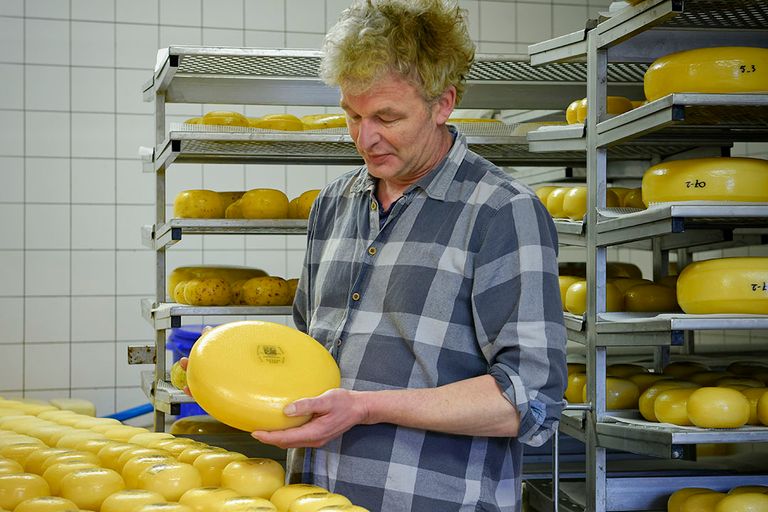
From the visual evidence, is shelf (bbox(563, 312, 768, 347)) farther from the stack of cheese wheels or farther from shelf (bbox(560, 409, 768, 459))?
the stack of cheese wheels

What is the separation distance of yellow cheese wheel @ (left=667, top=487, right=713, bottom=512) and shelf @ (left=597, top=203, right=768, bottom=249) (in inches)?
26.1

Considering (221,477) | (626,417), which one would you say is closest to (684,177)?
(626,417)

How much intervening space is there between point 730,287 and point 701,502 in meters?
0.54

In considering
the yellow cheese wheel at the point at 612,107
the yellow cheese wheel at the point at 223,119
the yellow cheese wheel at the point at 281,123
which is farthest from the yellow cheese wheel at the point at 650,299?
the yellow cheese wheel at the point at 223,119

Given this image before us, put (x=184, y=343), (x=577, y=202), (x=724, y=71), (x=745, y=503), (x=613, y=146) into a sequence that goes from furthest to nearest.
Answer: (x=184, y=343) < (x=613, y=146) < (x=577, y=202) < (x=724, y=71) < (x=745, y=503)

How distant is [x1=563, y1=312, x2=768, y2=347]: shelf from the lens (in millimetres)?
2176

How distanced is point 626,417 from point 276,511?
1.66 meters

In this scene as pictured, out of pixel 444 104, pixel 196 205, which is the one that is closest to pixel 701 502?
pixel 444 104

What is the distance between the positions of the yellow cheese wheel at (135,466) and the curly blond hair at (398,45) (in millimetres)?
638

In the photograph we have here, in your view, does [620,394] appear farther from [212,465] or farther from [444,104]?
→ [212,465]

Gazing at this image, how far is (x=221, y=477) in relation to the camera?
1.29m

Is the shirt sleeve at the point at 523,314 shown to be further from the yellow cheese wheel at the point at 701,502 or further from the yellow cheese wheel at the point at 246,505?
the yellow cheese wheel at the point at 701,502

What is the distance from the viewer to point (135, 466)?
50.2 inches

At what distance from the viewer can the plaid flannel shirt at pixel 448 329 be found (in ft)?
4.55
